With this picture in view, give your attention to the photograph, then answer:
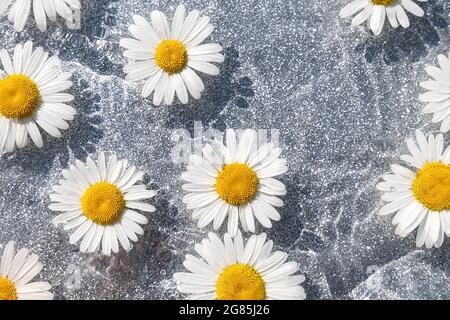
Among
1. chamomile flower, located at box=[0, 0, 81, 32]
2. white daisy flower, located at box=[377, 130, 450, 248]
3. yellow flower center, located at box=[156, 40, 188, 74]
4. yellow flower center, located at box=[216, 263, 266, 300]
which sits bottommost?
yellow flower center, located at box=[216, 263, 266, 300]

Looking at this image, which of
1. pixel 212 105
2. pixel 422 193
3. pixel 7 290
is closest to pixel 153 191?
pixel 212 105

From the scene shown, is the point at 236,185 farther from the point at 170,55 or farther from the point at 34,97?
the point at 34,97

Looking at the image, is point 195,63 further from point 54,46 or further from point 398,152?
point 398,152

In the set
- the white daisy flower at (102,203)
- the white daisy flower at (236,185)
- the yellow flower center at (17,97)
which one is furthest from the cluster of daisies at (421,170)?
the yellow flower center at (17,97)

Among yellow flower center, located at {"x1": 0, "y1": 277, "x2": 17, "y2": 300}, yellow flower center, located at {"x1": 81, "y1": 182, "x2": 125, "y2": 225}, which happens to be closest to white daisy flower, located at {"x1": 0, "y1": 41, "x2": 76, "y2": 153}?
yellow flower center, located at {"x1": 81, "y1": 182, "x2": 125, "y2": 225}

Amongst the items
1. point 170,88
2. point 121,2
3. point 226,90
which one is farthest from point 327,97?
point 121,2

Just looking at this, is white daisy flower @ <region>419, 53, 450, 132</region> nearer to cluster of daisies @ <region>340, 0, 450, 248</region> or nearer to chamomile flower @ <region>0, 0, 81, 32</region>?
cluster of daisies @ <region>340, 0, 450, 248</region>

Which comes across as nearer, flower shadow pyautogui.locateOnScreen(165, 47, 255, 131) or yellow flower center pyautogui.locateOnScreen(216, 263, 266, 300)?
yellow flower center pyautogui.locateOnScreen(216, 263, 266, 300)
